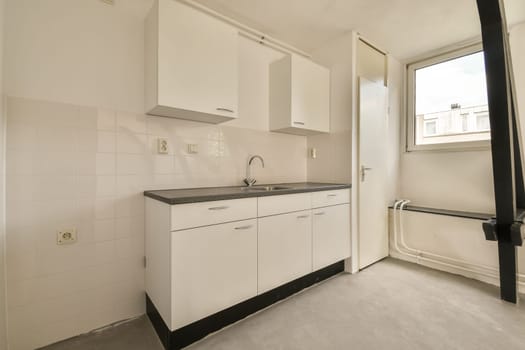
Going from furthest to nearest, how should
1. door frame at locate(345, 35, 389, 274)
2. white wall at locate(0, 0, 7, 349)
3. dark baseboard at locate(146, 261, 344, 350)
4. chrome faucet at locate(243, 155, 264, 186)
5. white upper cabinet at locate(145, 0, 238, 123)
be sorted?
door frame at locate(345, 35, 389, 274) → chrome faucet at locate(243, 155, 264, 186) → white upper cabinet at locate(145, 0, 238, 123) → dark baseboard at locate(146, 261, 344, 350) → white wall at locate(0, 0, 7, 349)

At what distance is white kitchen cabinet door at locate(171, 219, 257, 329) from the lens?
1.32m

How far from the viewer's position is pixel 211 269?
144 centimetres

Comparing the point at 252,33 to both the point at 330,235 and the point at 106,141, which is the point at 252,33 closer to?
the point at 106,141

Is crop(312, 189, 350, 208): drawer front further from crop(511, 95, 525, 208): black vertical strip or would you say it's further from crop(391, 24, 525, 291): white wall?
crop(511, 95, 525, 208): black vertical strip

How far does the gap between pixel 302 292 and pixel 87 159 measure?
1933mm

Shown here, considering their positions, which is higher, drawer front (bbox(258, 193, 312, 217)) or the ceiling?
the ceiling

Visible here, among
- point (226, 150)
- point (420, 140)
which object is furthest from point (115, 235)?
point (420, 140)

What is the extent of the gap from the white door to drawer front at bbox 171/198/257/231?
140 centimetres

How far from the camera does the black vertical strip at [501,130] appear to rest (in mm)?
1615

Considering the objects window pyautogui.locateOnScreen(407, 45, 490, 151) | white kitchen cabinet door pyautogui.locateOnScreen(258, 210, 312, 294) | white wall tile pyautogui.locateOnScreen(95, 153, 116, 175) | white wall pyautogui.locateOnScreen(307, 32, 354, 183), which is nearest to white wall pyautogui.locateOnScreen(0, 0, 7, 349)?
white wall tile pyautogui.locateOnScreen(95, 153, 116, 175)

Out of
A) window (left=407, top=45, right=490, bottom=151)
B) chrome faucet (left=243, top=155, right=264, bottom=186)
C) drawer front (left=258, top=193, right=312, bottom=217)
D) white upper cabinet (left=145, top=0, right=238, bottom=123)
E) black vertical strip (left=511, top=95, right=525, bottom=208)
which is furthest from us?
window (left=407, top=45, right=490, bottom=151)

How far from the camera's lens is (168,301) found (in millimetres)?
1325

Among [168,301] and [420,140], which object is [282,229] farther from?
[420,140]

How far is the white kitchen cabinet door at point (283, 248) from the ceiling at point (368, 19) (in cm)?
178
